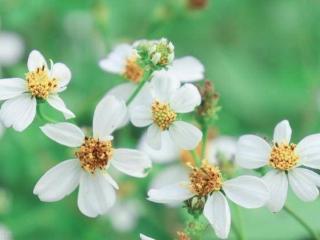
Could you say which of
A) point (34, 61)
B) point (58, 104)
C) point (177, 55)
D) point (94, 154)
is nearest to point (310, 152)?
point (94, 154)

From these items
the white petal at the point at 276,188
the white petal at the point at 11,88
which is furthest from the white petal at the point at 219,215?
the white petal at the point at 11,88

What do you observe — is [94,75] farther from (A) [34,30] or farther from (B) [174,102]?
(B) [174,102]

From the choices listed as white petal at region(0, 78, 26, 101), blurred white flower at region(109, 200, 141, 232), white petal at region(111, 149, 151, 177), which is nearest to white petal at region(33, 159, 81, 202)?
white petal at region(111, 149, 151, 177)

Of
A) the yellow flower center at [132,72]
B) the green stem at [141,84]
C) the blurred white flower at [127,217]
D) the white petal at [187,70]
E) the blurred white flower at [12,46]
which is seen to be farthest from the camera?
the blurred white flower at [12,46]

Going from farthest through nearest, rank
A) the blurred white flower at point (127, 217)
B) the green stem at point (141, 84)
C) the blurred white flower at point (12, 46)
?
the blurred white flower at point (12, 46), the blurred white flower at point (127, 217), the green stem at point (141, 84)

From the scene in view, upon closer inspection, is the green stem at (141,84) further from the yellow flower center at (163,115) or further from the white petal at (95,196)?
the white petal at (95,196)
